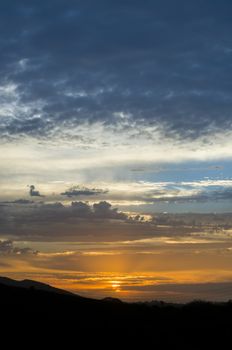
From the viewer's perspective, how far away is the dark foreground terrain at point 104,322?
37250 mm

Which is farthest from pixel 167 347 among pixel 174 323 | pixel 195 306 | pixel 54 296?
pixel 195 306

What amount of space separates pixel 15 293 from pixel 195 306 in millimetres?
19507

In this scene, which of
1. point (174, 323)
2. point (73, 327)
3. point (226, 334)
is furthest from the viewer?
point (174, 323)

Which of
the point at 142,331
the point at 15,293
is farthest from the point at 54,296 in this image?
the point at 142,331

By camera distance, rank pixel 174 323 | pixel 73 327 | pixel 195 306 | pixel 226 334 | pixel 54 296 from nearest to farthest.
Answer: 1. pixel 73 327
2. pixel 226 334
3. pixel 174 323
4. pixel 54 296
5. pixel 195 306

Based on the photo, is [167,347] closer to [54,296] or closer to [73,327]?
[73,327]

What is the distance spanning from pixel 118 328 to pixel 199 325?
29.8 feet

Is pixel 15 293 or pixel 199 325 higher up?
pixel 15 293

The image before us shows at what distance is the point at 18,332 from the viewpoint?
3631 centimetres

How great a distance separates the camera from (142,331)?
1609 inches

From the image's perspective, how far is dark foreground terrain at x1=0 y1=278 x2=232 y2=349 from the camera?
37.2m

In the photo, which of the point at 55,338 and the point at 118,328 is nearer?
the point at 55,338

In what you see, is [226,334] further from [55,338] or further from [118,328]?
[55,338]

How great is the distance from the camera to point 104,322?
42469 millimetres
